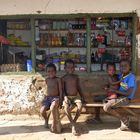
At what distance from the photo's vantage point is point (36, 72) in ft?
23.7

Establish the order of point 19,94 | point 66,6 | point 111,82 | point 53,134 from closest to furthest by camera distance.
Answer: point 53,134 < point 111,82 < point 66,6 < point 19,94

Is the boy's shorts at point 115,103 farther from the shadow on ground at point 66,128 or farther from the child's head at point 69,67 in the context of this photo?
the child's head at point 69,67

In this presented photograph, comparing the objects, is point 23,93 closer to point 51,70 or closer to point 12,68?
point 12,68

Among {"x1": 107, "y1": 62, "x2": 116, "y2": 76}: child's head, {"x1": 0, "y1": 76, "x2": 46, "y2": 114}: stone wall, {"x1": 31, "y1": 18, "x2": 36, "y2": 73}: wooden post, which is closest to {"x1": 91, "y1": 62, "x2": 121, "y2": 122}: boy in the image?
{"x1": 107, "y1": 62, "x2": 116, "y2": 76}: child's head

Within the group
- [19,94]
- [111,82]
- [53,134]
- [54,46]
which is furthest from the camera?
[54,46]

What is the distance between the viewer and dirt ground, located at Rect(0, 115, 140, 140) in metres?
6.09

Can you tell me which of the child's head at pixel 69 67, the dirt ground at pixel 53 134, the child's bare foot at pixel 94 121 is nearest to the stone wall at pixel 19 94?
the dirt ground at pixel 53 134

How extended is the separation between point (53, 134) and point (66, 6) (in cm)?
246

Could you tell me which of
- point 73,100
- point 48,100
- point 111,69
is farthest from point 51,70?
point 111,69

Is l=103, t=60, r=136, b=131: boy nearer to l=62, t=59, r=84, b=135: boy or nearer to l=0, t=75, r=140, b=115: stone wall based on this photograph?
l=62, t=59, r=84, b=135: boy

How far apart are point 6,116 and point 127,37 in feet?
9.51

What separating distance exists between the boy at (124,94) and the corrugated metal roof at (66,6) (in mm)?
1145

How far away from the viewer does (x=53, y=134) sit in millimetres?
6262

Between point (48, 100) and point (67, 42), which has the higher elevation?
point (67, 42)
